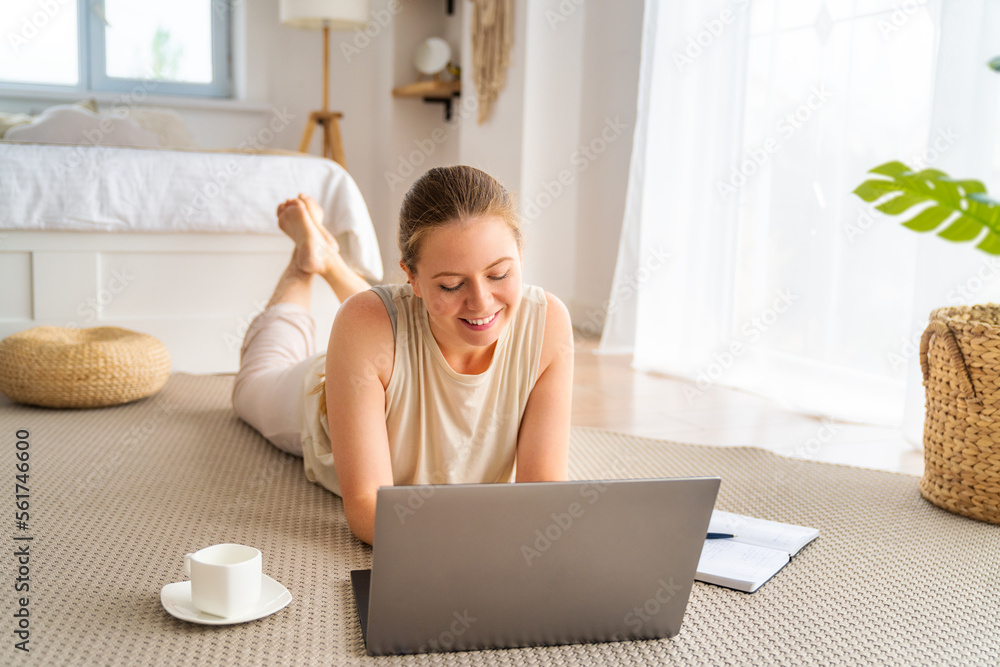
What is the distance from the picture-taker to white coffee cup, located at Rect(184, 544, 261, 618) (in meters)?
1.07

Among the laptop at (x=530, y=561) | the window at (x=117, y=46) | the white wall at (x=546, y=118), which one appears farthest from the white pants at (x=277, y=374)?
the window at (x=117, y=46)

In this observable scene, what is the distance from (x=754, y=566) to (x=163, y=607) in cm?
84

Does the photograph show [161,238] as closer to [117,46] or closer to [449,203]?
[449,203]

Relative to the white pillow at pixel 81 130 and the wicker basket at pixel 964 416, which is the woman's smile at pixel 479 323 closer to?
the wicker basket at pixel 964 416

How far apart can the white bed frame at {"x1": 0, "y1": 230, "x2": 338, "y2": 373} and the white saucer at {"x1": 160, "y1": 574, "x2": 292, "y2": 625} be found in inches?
66.4

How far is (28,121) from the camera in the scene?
3.67 meters

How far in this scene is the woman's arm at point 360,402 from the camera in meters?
1.30

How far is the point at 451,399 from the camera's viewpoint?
1.39m

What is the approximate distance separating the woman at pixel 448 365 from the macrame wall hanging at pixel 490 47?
98.9 inches

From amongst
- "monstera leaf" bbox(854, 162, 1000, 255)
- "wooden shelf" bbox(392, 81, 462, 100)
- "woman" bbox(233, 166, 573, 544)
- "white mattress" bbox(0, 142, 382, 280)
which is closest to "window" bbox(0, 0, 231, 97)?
"wooden shelf" bbox(392, 81, 462, 100)

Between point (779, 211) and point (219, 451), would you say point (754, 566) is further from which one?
point (779, 211)

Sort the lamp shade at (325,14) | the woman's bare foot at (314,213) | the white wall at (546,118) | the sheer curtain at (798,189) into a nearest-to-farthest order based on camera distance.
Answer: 1. the sheer curtain at (798,189)
2. the woman's bare foot at (314,213)
3. the white wall at (546,118)
4. the lamp shade at (325,14)

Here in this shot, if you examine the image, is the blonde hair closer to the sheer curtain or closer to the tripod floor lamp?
the sheer curtain

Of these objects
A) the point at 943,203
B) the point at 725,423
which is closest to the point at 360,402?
the point at 943,203
